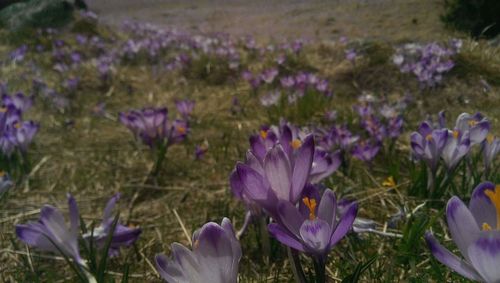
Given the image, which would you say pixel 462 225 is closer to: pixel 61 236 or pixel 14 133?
pixel 61 236

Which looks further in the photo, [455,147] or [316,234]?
[455,147]

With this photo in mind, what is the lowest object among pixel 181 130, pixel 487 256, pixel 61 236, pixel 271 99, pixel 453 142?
pixel 271 99

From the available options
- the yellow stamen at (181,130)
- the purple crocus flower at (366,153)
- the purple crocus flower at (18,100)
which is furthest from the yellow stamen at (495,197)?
the purple crocus flower at (18,100)

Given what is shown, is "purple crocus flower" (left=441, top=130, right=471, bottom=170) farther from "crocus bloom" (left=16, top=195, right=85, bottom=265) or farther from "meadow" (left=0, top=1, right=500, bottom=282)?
"crocus bloom" (left=16, top=195, right=85, bottom=265)

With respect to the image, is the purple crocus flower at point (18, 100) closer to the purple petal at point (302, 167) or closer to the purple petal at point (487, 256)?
the purple petal at point (302, 167)

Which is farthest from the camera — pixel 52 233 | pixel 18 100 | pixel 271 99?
pixel 271 99

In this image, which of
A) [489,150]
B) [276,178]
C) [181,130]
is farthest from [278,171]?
[181,130]
